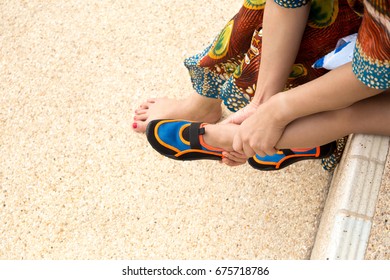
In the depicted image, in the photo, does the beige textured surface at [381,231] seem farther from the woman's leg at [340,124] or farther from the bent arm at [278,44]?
the bent arm at [278,44]

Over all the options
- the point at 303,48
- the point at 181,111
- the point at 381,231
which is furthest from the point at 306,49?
the point at 181,111

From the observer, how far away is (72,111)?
5.30ft

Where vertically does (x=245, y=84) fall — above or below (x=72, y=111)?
above

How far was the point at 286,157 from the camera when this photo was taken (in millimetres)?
1331

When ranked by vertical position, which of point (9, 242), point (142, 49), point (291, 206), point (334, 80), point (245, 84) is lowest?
point (9, 242)

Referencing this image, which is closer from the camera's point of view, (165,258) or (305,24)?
(305,24)

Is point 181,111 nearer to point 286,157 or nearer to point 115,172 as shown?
point 115,172

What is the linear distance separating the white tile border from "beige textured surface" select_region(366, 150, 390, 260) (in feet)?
0.03

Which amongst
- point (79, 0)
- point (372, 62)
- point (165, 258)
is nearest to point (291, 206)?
point (165, 258)

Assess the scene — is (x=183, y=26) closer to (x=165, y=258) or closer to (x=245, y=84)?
(x=245, y=84)

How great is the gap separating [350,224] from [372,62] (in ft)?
1.28

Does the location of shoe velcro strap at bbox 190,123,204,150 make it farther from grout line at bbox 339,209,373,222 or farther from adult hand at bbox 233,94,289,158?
grout line at bbox 339,209,373,222

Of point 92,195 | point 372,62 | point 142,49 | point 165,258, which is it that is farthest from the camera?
point 142,49

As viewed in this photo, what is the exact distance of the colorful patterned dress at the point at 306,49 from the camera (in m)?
0.75
